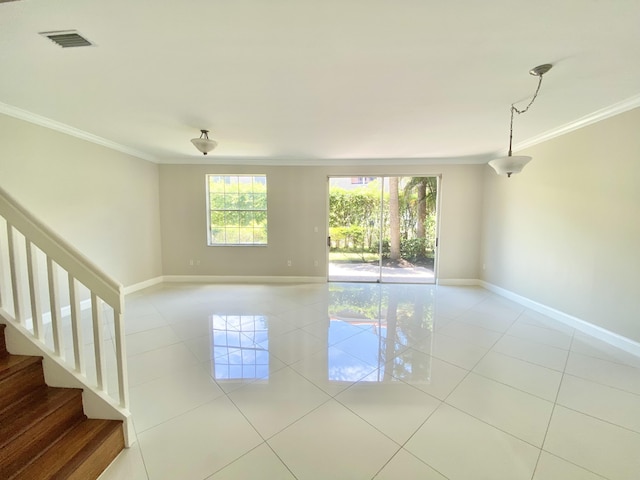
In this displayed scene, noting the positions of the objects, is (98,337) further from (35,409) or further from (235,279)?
(235,279)

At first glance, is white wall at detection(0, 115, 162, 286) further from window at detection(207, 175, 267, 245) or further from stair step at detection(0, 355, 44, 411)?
stair step at detection(0, 355, 44, 411)

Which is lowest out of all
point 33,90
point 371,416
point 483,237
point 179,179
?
point 371,416

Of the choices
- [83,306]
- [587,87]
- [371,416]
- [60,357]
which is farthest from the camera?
[83,306]

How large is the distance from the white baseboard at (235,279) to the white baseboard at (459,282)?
2499 millimetres

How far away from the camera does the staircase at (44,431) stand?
1170 millimetres

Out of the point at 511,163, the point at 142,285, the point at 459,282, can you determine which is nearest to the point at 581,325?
the point at 459,282

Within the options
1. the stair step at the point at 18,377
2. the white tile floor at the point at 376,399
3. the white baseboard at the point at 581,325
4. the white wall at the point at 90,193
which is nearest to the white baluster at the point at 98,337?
the stair step at the point at 18,377

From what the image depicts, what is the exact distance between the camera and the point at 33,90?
2320 millimetres

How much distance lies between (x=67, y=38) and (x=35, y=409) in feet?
7.45

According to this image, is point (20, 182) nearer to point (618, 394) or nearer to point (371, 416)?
point (371, 416)

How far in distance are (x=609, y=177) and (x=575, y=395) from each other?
2.43m

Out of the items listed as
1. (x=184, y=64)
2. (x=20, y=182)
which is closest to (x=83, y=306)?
(x=20, y=182)

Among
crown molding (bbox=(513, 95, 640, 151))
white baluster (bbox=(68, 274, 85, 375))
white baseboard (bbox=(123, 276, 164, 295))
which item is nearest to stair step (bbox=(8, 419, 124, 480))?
white baluster (bbox=(68, 274, 85, 375))

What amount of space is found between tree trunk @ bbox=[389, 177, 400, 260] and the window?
310 centimetres
